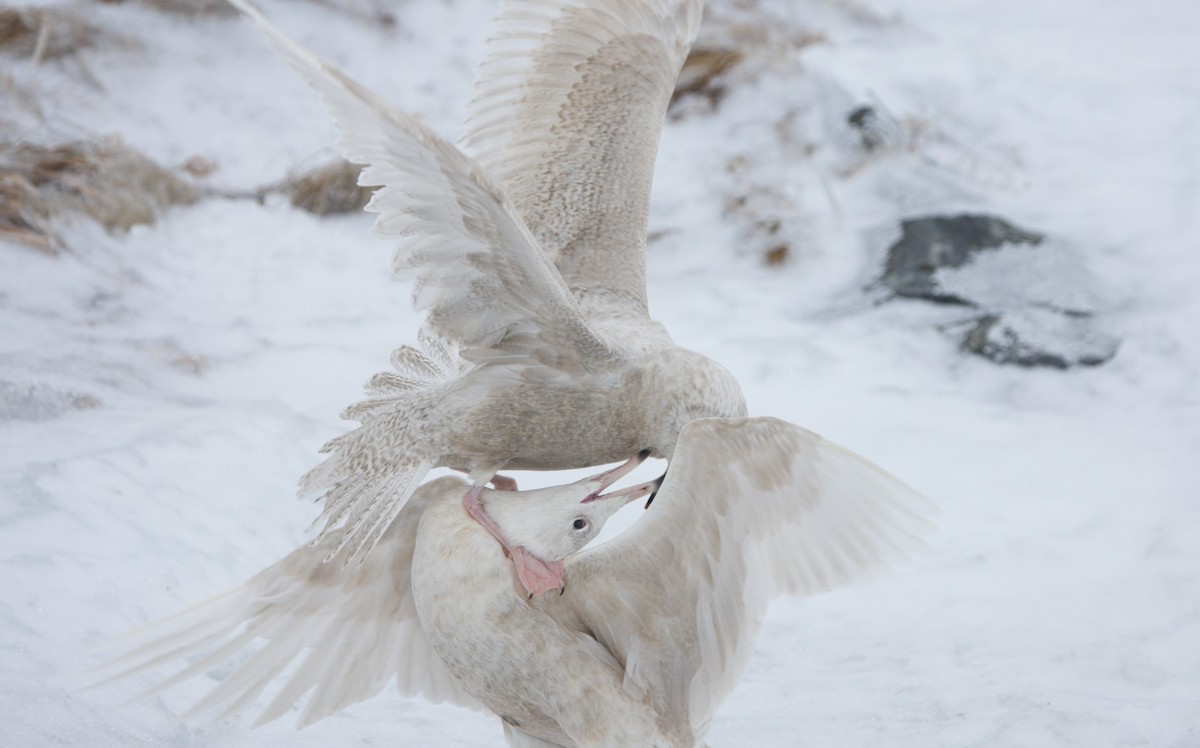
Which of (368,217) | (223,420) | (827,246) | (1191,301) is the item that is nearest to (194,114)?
(368,217)

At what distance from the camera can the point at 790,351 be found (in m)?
4.57

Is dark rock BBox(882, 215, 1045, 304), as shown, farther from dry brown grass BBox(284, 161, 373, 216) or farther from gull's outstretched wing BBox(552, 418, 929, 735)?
gull's outstretched wing BBox(552, 418, 929, 735)

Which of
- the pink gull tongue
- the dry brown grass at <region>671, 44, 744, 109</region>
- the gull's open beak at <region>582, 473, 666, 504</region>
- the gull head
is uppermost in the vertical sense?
the gull's open beak at <region>582, 473, 666, 504</region>

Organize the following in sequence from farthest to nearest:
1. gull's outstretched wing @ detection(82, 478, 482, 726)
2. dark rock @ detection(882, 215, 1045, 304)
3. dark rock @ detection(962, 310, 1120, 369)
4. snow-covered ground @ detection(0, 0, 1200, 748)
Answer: dark rock @ detection(882, 215, 1045, 304), dark rock @ detection(962, 310, 1120, 369), snow-covered ground @ detection(0, 0, 1200, 748), gull's outstretched wing @ detection(82, 478, 482, 726)

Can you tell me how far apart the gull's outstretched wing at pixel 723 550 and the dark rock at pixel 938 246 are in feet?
8.31

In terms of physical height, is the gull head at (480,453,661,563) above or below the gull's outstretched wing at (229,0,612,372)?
below

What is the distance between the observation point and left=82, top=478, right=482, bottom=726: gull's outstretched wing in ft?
8.20

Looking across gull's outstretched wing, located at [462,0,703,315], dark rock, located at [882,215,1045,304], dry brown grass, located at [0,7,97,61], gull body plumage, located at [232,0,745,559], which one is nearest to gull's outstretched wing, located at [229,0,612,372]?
gull body plumage, located at [232,0,745,559]

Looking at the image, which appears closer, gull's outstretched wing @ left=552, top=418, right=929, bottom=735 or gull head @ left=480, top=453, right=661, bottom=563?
gull's outstretched wing @ left=552, top=418, right=929, bottom=735

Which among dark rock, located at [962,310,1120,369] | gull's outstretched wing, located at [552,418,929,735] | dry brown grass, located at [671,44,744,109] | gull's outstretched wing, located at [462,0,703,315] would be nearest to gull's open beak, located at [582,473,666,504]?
gull's outstretched wing, located at [552,418,929,735]

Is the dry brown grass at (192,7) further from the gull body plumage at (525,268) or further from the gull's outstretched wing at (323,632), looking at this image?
the gull's outstretched wing at (323,632)

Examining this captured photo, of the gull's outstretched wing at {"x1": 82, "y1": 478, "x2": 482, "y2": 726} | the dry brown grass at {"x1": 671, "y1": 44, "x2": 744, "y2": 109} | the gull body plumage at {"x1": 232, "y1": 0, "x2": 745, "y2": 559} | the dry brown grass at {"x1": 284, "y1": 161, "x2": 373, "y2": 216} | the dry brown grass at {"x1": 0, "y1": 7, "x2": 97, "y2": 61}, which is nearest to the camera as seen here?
the gull body plumage at {"x1": 232, "y1": 0, "x2": 745, "y2": 559}

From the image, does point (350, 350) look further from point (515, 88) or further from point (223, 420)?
point (515, 88)

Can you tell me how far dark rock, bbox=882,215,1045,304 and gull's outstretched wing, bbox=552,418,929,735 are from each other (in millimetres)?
2532
